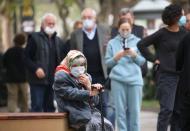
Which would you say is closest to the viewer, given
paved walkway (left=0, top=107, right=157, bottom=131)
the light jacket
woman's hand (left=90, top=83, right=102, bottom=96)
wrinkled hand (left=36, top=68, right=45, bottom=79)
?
woman's hand (left=90, top=83, right=102, bottom=96)

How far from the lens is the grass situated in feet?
76.3

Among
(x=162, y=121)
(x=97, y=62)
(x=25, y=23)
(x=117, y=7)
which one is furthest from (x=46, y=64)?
(x=117, y=7)

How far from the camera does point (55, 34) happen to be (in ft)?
47.4

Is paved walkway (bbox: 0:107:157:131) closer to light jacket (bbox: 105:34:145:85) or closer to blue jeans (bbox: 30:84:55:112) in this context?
blue jeans (bbox: 30:84:55:112)

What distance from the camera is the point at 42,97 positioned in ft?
46.9

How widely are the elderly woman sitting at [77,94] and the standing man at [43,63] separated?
4.18 metres

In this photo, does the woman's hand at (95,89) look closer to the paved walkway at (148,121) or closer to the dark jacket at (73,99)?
the dark jacket at (73,99)

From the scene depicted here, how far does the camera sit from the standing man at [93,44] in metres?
13.2

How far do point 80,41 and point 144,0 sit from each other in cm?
3808

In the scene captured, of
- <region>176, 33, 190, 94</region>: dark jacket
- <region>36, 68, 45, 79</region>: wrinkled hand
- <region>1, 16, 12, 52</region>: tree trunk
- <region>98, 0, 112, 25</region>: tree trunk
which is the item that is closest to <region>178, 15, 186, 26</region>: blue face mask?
<region>36, 68, 45, 79</region>: wrinkled hand

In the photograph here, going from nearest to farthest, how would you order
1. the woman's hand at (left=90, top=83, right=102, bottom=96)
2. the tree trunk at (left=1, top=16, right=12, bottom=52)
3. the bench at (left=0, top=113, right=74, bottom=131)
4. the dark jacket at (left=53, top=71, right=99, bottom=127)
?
the bench at (left=0, top=113, right=74, bottom=131), the dark jacket at (left=53, top=71, right=99, bottom=127), the woman's hand at (left=90, top=83, right=102, bottom=96), the tree trunk at (left=1, top=16, right=12, bottom=52)

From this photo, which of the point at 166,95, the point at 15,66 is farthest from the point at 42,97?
the point at 15,66

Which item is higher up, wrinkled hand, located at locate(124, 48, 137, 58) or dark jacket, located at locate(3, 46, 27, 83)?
wrinkled hand, located at locate(124, 48, 137, 58)

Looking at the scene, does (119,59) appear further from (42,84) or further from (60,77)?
(60,77)
